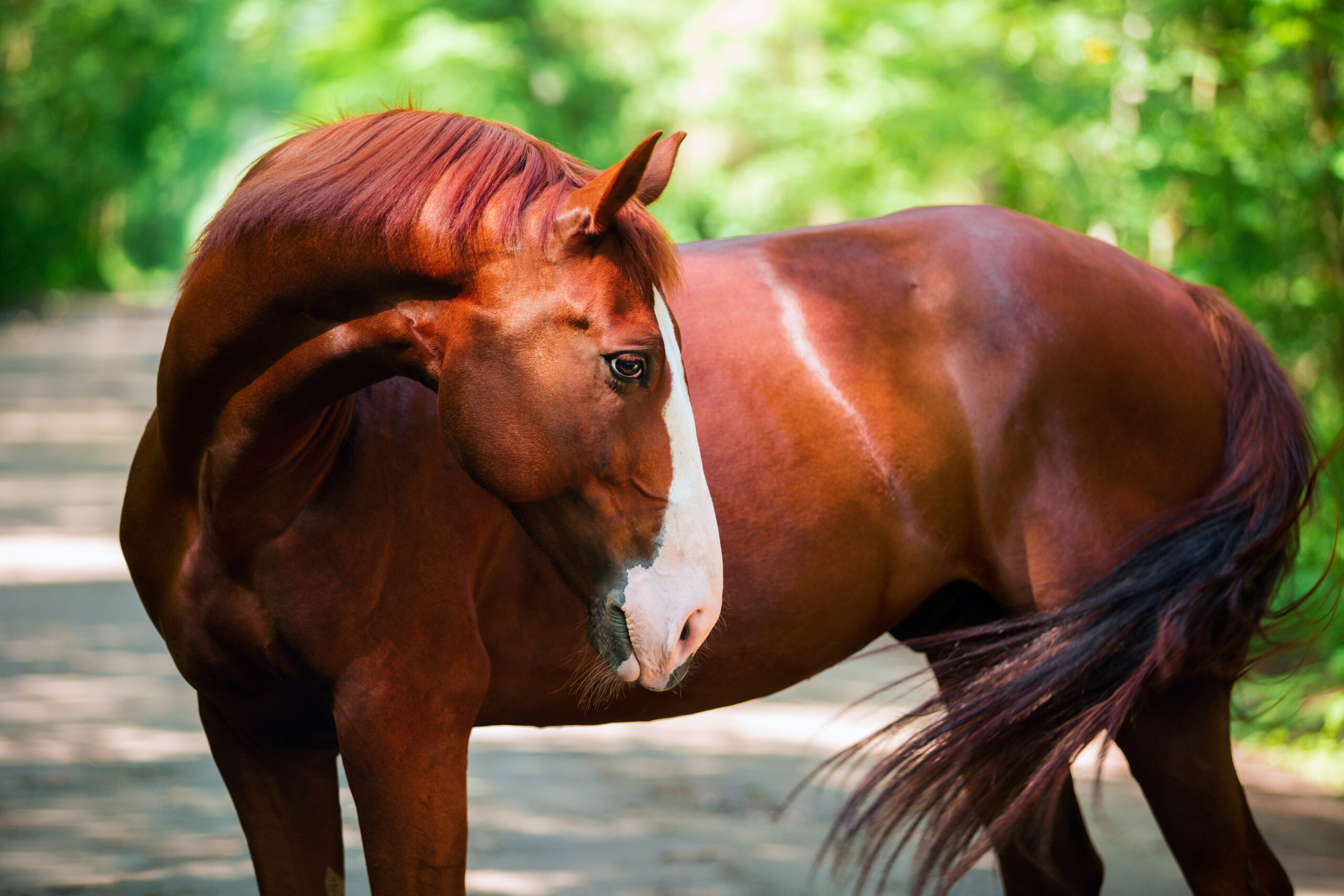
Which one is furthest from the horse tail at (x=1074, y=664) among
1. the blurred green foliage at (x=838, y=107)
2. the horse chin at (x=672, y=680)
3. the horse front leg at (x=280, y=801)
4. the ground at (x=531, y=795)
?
the horse front leg at (x=280, y=801)

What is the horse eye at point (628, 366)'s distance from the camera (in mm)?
1480

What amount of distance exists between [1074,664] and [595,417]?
1.15m

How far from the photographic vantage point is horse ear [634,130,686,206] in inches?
63.1

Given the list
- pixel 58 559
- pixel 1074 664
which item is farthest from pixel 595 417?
pixel 58 559

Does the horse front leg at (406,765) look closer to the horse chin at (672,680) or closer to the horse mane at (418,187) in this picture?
the horse chin at (672,680)

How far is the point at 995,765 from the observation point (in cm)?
213

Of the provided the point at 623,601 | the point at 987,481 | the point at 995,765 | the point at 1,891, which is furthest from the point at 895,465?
the point at 1,891

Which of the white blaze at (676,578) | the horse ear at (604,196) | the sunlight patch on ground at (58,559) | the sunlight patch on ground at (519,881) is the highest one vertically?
the horse ear at (604,196)

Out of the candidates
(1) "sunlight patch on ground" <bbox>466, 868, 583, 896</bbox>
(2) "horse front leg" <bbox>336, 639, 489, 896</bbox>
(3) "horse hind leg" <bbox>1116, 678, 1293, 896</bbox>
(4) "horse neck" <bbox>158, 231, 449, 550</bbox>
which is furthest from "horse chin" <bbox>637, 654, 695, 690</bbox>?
A: (1) "sunlight patch on ground" <bbox>466, 868, 583, 896</bbox>

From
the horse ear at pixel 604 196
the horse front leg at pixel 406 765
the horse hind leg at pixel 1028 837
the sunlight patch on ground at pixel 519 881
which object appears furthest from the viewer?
the sunlight patch on ground at pixel 519 881

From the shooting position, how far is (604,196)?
1.44m

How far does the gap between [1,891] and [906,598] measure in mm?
2762

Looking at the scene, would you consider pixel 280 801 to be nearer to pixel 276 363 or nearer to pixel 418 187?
pixel 276 363

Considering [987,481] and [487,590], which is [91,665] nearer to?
[487,590]
